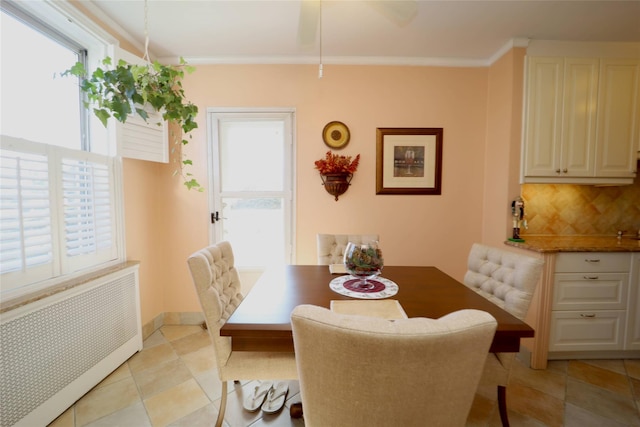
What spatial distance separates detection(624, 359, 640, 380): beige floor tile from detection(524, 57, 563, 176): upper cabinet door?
1.62 m

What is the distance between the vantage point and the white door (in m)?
2.71

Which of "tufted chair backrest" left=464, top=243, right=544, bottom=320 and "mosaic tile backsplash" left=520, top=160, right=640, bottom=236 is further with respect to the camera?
"mosaic tile backsplash" left=520, top=160, right=640, bottom=236

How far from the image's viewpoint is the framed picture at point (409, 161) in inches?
106

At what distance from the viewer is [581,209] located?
2660 millimetres

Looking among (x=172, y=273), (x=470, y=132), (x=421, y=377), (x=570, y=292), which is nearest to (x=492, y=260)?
(x=570, y=292)

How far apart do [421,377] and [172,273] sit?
276cm

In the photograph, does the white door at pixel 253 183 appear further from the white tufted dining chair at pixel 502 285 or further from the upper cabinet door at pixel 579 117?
the upper cabinet door at pixel 579 117

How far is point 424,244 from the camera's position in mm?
2785

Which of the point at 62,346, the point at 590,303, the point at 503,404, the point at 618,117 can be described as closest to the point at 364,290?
the point at 503,404

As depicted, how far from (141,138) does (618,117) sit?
13.4 ft

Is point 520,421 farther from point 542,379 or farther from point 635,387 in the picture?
point 635,387

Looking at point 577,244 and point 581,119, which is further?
point 581,119

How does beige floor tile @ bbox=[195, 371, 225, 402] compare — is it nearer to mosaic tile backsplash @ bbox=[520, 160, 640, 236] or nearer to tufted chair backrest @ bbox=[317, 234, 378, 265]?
tufted chair backrest @ bbox=[317, 234, 378, 265]

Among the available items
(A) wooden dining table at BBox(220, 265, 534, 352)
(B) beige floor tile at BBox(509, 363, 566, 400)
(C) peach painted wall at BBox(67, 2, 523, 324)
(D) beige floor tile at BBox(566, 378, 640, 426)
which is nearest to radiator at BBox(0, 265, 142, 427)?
(C) peach painted wall at BBox(67, 2, 523, 324)
